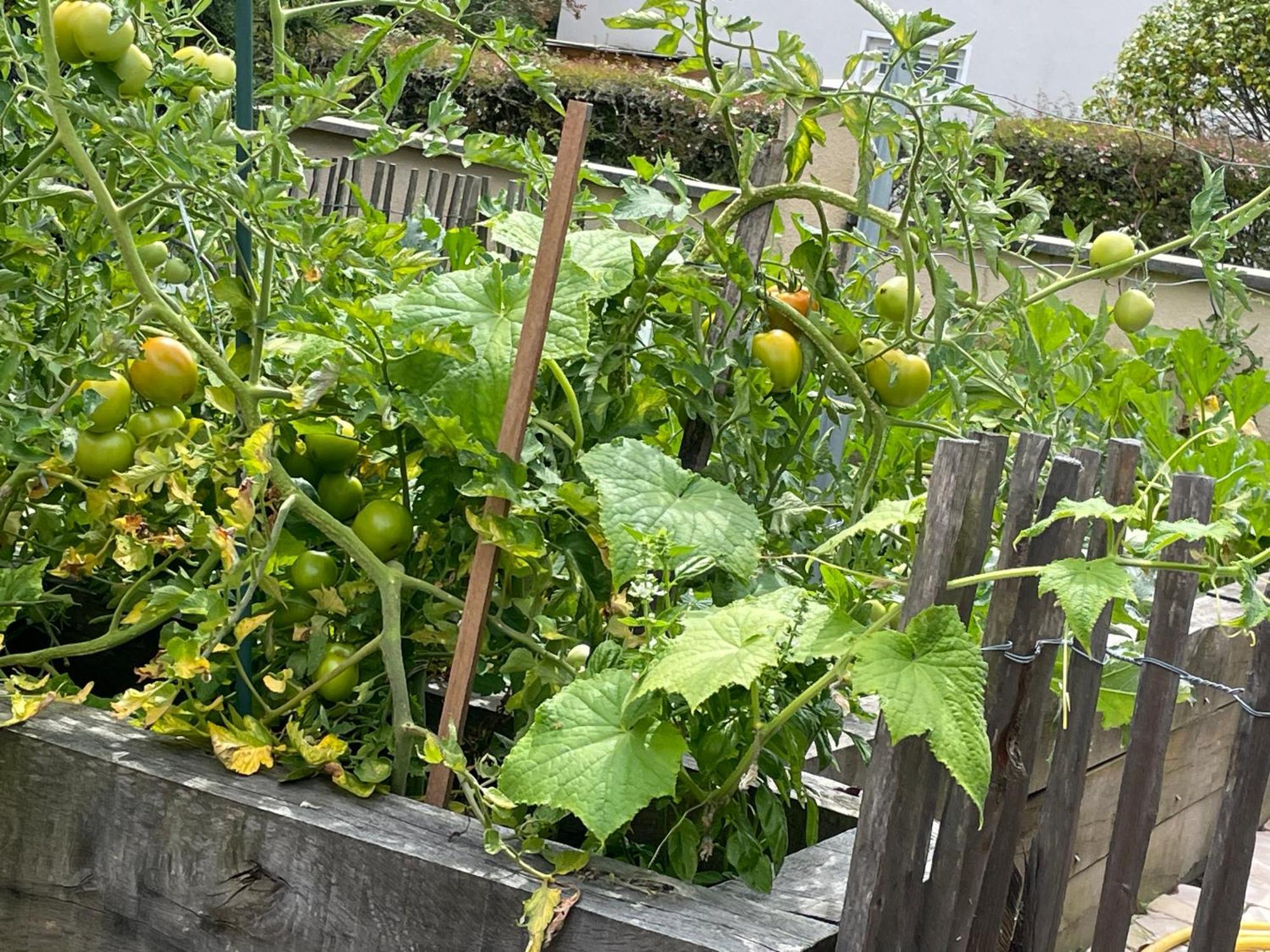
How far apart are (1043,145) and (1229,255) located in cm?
168

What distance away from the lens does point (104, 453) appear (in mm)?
1501

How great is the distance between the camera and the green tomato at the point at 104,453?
150 centimetres

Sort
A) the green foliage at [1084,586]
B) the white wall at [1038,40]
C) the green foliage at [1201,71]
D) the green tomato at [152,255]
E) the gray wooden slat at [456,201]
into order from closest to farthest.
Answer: the green foliage at [1084,586]
the green tomato at [152,255]
the gray wooden slat at [456,201]
the green foliage at [1201,71]
the white wall at [1038,40]

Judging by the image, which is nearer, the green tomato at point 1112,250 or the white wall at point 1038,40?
the green tomato at point 1112,250

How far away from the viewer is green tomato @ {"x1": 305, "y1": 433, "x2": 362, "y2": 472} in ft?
4.96

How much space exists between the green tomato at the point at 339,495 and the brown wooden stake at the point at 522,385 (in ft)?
0.70

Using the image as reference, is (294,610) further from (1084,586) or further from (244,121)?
(1084,586)

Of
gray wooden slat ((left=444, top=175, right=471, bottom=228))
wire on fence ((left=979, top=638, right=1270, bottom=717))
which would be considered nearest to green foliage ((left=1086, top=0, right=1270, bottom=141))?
gray wooden slat ((left=444, top=175, right=471, bottom=228))

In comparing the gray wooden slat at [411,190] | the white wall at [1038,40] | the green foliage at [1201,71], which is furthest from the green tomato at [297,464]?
the white wall at [1038,40]

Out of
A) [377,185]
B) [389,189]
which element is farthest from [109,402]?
[377,185]

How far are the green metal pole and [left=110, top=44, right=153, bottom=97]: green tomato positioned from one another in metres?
0.10

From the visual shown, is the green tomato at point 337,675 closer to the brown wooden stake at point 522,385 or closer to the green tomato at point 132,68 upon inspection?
the brown wooden stake at point 522,385

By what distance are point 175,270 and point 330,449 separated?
1.52ft

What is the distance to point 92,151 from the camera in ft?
5.18
